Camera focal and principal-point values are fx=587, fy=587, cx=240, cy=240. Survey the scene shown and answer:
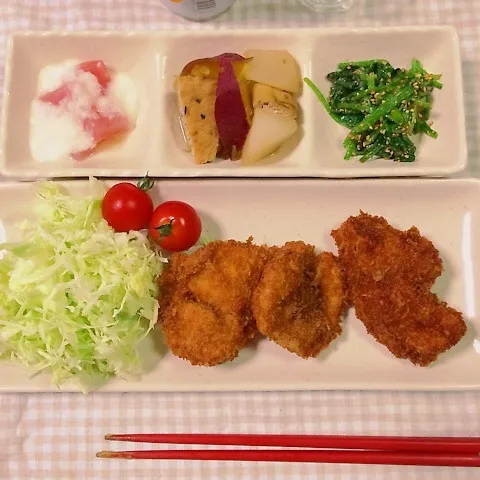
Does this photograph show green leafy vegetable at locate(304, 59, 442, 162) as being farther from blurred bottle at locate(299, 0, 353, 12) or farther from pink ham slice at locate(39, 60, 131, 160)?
pink ham slice at locate(39, 60, 131, 160)

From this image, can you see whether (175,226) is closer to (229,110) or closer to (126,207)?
(126,207)

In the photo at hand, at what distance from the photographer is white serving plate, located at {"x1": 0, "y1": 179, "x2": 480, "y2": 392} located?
8.17 ft

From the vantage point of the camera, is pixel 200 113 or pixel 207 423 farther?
pixel 200 113

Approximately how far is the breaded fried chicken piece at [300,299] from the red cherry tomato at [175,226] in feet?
1.18

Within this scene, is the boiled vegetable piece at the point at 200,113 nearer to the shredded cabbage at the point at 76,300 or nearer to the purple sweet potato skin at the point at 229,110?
the purple sweet potato skin at the point at 229,110

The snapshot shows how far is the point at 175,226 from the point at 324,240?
2.31ft

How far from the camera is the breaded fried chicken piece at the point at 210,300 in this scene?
2.43 m

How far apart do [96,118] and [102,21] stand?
2.07 ft

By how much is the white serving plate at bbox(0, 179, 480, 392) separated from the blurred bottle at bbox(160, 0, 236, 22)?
0.92 metres

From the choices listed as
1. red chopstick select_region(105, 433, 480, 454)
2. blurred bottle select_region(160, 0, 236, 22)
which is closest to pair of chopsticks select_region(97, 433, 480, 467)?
red chopstick select_region(105, 433, 480, 454)

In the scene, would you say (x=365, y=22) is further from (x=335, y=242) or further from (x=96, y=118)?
(x=96, y=118)

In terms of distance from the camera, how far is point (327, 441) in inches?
97.3

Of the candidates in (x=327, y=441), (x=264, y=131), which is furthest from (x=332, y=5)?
(x=327, y=441)

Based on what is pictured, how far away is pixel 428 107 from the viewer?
2.77 m
